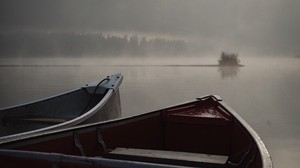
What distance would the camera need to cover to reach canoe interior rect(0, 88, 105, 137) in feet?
27.3

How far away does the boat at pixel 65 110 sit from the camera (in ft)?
27.2

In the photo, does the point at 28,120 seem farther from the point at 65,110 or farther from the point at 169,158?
the point at 169,158

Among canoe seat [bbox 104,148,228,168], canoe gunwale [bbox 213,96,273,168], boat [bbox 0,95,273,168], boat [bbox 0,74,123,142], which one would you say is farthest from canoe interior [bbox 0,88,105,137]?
canoe gunwale [bbox 213,96,273,168]

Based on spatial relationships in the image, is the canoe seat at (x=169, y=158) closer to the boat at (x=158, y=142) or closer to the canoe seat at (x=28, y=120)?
the boat at (x=158, y=142)

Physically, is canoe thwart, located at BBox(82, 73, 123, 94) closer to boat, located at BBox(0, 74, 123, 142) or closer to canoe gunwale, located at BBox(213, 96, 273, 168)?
boat, located at BBox(0, 74, 123, 142)

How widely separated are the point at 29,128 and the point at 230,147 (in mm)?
4850

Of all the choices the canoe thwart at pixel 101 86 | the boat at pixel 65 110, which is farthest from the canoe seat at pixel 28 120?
the canoe thwart at pixel 101 86

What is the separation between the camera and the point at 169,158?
193 inches

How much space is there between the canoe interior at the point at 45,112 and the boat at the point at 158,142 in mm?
3097

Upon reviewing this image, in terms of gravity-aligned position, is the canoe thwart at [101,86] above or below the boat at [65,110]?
above

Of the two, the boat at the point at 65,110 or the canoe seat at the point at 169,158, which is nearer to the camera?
the canoe seat at the point at 169,158

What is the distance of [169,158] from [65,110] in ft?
19.5

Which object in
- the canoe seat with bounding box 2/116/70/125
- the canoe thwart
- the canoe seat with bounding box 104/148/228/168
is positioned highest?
the canoe thwart

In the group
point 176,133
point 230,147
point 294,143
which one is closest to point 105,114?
point 176,133
